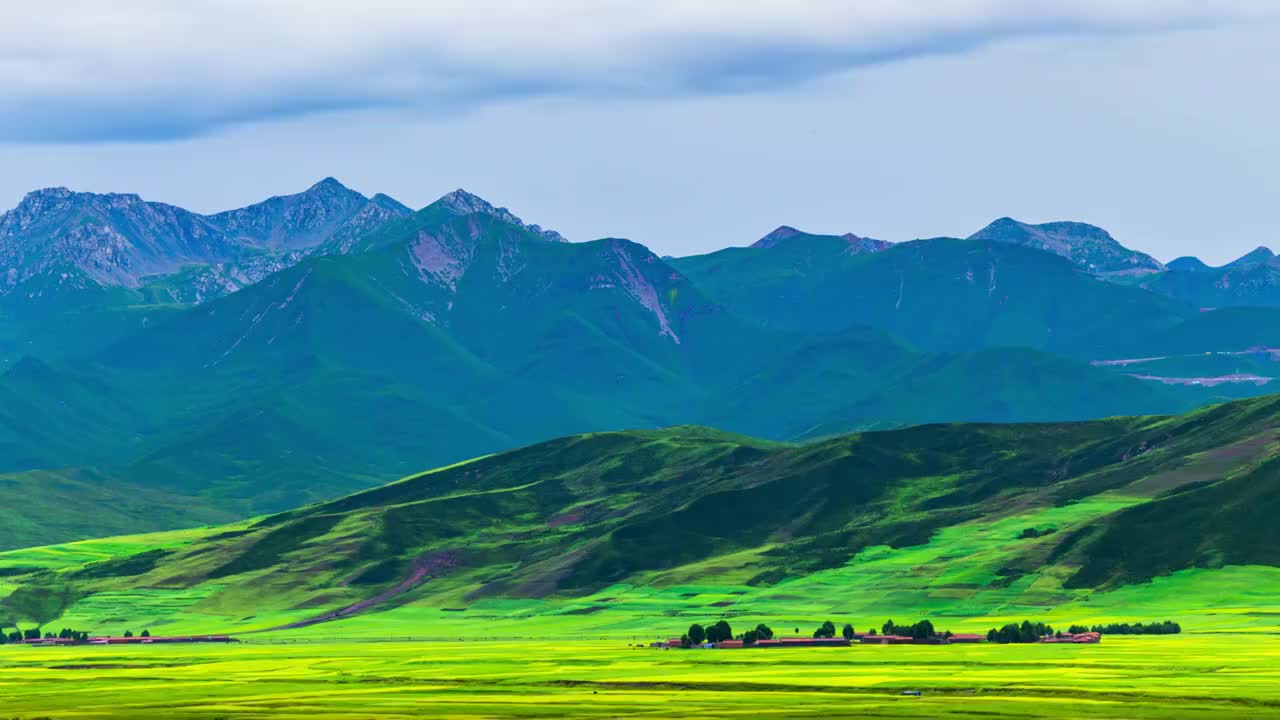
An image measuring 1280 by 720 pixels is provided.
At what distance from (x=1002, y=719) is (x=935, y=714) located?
8099 mm

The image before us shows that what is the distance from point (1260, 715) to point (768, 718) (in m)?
48.8

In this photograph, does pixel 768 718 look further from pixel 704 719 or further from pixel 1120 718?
pixel 1120 718

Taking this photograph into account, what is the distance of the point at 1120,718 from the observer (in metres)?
190

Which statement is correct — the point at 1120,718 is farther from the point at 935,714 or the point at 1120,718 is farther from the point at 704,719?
the point at 704,719

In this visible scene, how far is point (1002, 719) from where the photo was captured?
192 metres

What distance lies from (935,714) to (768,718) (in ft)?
57.7

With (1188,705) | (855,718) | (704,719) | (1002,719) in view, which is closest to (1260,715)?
(1188,705)

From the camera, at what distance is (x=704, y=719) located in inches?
7721

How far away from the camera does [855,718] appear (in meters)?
195

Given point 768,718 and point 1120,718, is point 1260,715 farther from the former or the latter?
point 768,718

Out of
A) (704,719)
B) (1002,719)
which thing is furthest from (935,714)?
(704,719)

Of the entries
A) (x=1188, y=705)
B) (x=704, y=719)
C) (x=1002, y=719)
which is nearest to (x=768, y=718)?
(x=704, y=719)

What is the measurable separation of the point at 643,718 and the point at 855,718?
72.3 ft

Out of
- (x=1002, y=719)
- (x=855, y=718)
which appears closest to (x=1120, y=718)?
(x=1002, y=719)
